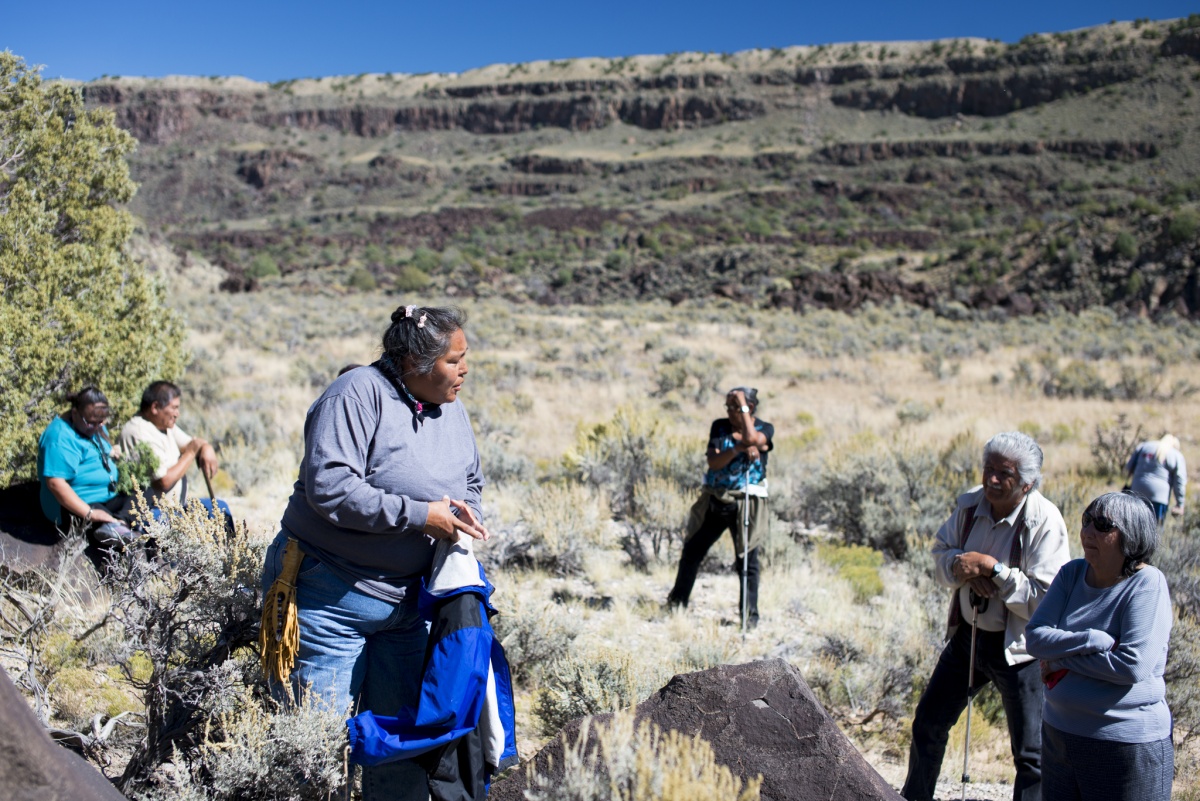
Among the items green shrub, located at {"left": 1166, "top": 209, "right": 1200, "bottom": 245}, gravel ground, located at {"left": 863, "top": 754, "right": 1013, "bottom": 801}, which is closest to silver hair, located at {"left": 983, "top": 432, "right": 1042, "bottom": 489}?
gravel ground, located at {"left": 863, "top": 754, "right": 1013, "bottom": 801}

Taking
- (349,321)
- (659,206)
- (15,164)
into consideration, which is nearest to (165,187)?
(659,206)

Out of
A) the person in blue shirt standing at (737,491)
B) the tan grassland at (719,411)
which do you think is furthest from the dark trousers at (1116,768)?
the person in blue shirt standing at (737,491)

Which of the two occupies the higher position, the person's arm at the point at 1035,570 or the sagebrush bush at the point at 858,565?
the person's arm at the point at 1035,570

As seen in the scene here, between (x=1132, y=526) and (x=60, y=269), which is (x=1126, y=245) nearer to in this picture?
(x=1132, y=526)

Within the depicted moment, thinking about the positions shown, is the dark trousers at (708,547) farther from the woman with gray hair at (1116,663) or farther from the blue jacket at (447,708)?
the blue jacket at (447,708)

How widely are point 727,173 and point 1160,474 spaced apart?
74.5 metres

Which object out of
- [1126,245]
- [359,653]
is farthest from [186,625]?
[1126,245]

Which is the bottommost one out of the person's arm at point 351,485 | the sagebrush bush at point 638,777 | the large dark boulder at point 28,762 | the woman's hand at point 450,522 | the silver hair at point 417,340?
the sagebrush bush at point 638,777

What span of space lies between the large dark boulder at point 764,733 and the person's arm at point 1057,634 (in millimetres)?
686

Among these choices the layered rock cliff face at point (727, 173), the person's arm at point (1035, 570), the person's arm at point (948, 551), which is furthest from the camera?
the layered rock cliff face at point (727, 173)

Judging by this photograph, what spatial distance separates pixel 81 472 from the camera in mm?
4434

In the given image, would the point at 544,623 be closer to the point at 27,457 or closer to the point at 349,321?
the point at 27,457

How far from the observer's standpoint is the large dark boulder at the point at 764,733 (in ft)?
7.90

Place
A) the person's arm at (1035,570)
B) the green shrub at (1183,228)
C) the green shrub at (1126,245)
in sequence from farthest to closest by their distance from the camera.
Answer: the green shrub at (1126,245), the green shrub at (1183,228), the person's arm at (1035,570)
